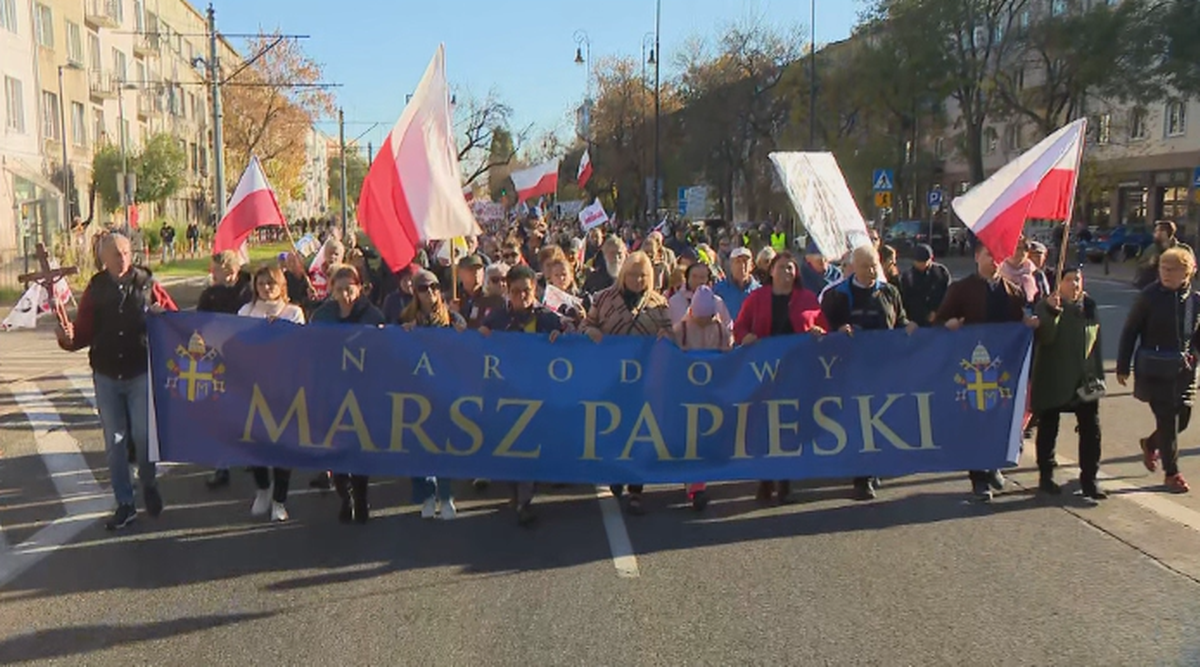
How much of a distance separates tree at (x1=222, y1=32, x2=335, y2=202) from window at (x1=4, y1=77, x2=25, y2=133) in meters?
16.2

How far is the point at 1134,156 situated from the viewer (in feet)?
156

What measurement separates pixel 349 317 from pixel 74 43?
43690 mm

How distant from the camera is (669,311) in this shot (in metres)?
7.36

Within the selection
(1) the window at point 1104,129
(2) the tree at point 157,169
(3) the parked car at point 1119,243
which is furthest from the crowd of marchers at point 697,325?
(2) the tree at point 157,169

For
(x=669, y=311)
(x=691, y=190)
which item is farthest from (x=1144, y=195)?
(x=669, y=311)

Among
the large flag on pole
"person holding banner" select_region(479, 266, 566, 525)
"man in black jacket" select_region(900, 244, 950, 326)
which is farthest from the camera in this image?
"man in black jacket" select_region(900, 244, 950, 326)

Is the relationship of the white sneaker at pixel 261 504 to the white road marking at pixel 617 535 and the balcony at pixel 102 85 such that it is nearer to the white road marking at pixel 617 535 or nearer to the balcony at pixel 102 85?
the white road marking at pixel 617 535

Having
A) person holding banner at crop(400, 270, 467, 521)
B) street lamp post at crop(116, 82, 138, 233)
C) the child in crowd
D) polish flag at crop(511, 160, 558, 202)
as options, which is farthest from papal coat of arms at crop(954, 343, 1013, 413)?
street lamp post at crop(116, 82, 138, 233)

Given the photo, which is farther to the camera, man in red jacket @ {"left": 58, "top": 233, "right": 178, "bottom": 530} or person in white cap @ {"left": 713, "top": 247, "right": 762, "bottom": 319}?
person in white cap @ {"left": 713, "top": 247, "right": 762, "bottom": 319}

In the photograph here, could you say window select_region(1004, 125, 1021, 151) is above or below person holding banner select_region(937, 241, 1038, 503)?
above

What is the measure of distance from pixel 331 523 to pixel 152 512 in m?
1.16

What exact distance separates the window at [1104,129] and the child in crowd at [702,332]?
43.7 meters

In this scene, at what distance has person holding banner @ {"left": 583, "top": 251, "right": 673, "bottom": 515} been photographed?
697cm

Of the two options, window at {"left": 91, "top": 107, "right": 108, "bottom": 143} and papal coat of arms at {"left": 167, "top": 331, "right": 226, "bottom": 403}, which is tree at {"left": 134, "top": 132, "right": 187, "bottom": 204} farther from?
papal coat of arms at {"left": 167, "top": 331, "right": 226, "bottom": 403}
